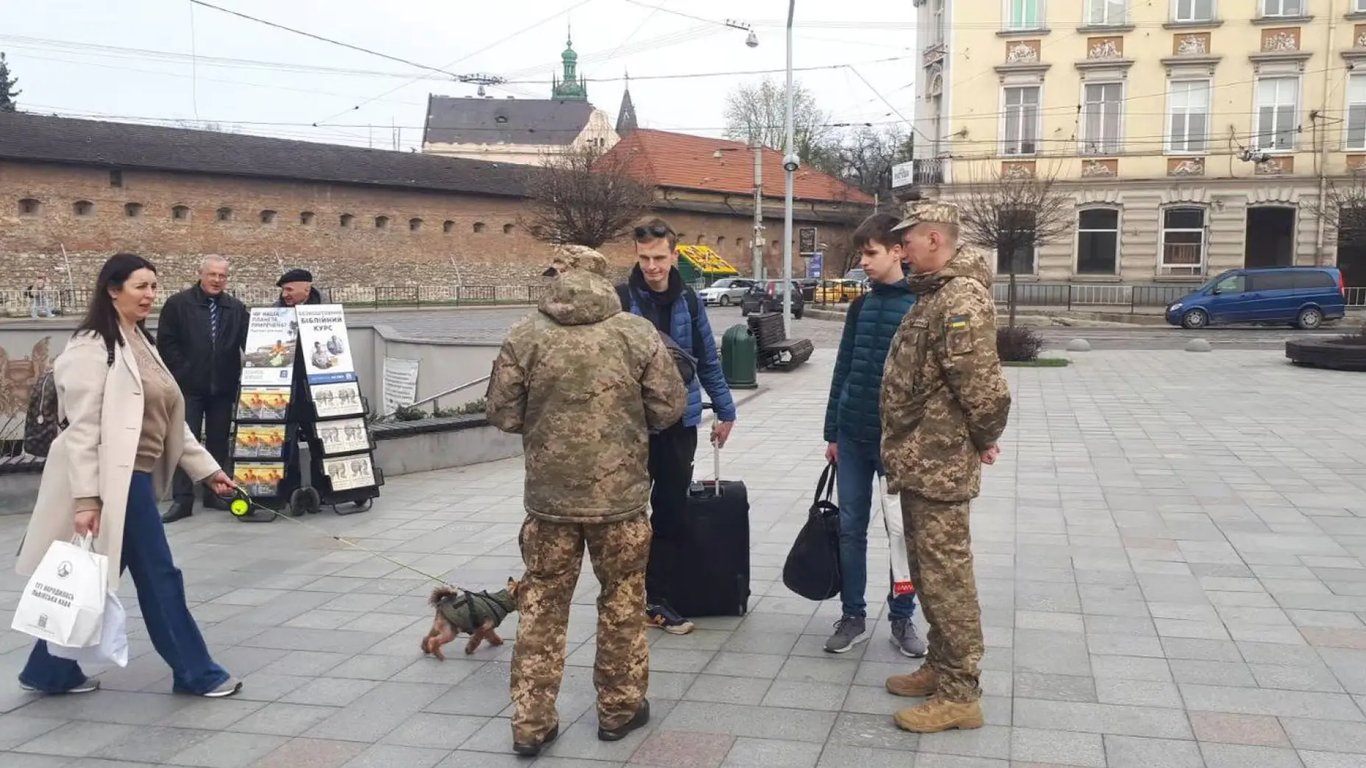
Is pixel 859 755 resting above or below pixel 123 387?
below

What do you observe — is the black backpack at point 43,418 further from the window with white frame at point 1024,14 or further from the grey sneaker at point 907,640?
the window with white frame at point 1024,14

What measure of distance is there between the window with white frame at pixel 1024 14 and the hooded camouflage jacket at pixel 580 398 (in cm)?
3992

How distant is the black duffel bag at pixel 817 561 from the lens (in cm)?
516

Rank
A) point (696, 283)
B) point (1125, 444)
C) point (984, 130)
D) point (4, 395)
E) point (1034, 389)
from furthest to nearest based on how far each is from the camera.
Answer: point (696, 283)
point (984, 130)
point (1034, 389)
point (1125, 444)
point (4, 395)

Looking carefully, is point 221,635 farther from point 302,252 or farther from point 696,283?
point 696,283

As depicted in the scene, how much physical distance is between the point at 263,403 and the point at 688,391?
15.3 feet

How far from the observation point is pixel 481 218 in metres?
53.2

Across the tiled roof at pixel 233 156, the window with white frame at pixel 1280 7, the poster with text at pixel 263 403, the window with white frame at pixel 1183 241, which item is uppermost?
the window with white frame at pixel 1280 7

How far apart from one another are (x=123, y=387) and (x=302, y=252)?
45422 mm

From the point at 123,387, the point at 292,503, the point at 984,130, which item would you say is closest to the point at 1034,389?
the point at 292,503

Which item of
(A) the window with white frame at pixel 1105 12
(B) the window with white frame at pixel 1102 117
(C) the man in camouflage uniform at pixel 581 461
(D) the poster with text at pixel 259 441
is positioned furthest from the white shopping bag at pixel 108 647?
(A) the window with white frame at pixel 1105 12

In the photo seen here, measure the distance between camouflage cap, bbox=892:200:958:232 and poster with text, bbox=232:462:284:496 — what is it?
18.8 ft

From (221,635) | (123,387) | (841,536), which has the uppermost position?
(123,387)

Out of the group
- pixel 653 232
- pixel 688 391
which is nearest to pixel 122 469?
pixel 688 391
